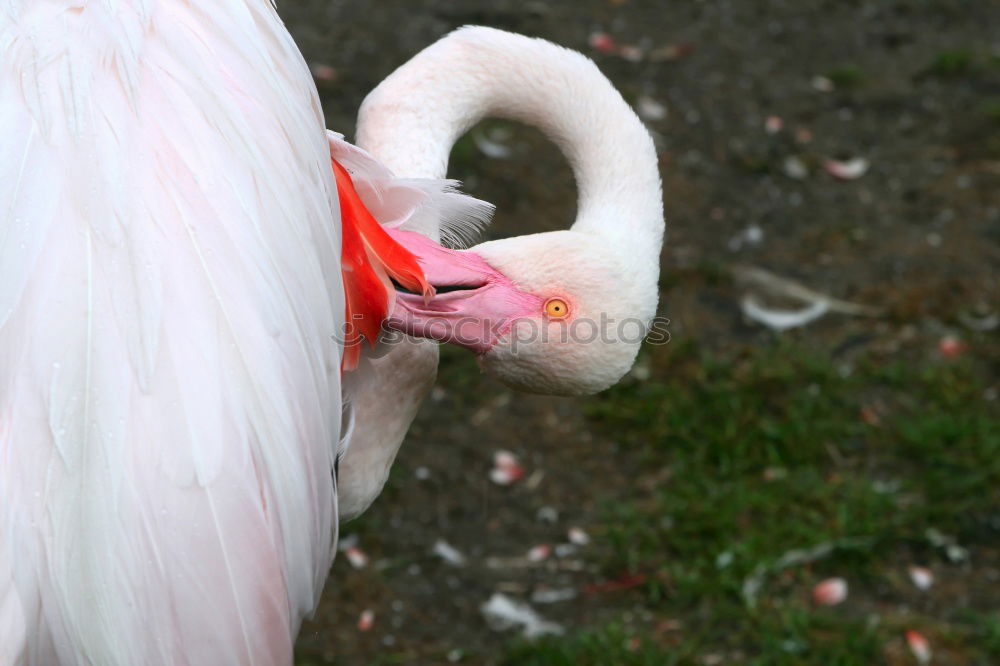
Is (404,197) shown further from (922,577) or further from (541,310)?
(922,577)

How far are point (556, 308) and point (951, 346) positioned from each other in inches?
99.6

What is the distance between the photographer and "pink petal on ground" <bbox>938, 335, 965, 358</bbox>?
13.8 ft

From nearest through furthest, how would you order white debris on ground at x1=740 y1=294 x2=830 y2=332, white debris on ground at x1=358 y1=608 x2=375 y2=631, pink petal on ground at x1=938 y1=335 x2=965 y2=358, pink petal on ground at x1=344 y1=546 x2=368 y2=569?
white debris on ground at x1=358 y1=608 x2=375 y2=631
pink petal on ground at x1=344 y1=546 x2=368 y2=569
pink petal on ground at x1=938 y1=335 x2=965 y2=358
white debris on ground at x1=740 y1=294 x2=830 y2=332

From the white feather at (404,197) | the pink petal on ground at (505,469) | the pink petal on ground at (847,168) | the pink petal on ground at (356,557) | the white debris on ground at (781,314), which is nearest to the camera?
the white feather at (404,197)

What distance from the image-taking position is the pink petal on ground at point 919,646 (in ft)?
10.7

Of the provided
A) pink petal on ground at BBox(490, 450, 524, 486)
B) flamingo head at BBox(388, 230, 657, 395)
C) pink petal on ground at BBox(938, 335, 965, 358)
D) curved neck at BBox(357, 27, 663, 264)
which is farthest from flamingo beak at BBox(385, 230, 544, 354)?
pink petal on ground at BBox(938, 335, 965, 358)

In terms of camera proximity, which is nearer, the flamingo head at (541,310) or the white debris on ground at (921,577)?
the flamingo head at (541,310)

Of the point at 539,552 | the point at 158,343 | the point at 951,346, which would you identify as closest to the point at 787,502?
the point at 539,552

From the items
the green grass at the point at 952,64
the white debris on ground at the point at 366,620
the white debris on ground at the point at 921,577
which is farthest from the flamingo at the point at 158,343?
the green grass at the point at 952,64

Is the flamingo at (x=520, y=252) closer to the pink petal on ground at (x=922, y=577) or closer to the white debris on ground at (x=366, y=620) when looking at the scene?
the white debris on ground at (x=366, y=620)

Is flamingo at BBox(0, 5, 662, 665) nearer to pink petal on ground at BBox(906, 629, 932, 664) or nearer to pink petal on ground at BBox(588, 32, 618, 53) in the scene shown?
pink petal on ground at BBox(906, 629, 932, 664)

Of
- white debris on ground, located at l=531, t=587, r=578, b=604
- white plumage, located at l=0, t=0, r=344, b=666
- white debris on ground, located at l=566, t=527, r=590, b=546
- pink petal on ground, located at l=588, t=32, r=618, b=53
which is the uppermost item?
white plumage, located at l=0, t=0, r=344, b=666

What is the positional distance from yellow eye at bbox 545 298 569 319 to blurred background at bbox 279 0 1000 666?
1.40 metres

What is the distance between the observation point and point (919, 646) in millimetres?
Answer: 3281
